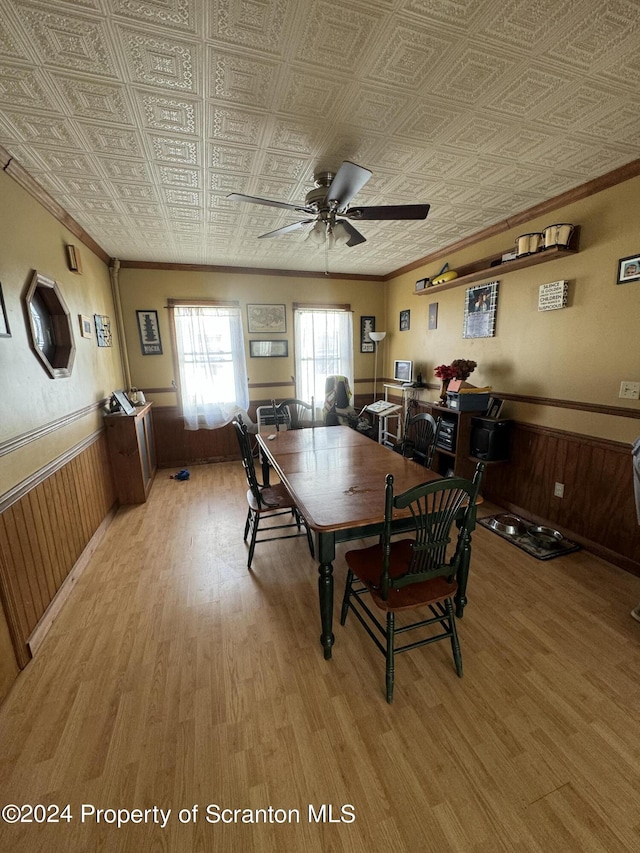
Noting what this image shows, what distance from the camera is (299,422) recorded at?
4285 mm

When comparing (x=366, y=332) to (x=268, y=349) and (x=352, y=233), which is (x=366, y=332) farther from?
(x=352, y=233)

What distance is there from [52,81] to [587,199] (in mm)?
3140

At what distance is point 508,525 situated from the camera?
2871mm

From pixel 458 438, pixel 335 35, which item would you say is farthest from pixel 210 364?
pixel 335 35

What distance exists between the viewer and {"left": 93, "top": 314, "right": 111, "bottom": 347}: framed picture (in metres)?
3.34

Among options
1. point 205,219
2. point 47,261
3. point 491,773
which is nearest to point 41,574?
point 47,261

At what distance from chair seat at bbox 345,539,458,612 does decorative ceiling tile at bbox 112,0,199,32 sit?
2215 mm

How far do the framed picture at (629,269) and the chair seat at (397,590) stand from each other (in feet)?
7.38

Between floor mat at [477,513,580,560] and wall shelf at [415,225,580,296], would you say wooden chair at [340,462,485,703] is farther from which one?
wall shelf at [415,225,580,296]

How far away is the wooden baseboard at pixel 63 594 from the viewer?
1769 mm

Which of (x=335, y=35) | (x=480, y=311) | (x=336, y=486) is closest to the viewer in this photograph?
(x=335, y=35)

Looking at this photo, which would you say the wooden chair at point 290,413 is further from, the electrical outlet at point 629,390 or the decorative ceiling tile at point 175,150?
the electrical outlet at point 629,390

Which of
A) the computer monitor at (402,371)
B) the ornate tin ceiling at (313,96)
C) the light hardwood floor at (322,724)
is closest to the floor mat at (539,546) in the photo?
the light hardwood floor at (322,724)

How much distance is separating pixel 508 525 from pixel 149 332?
179 inches
